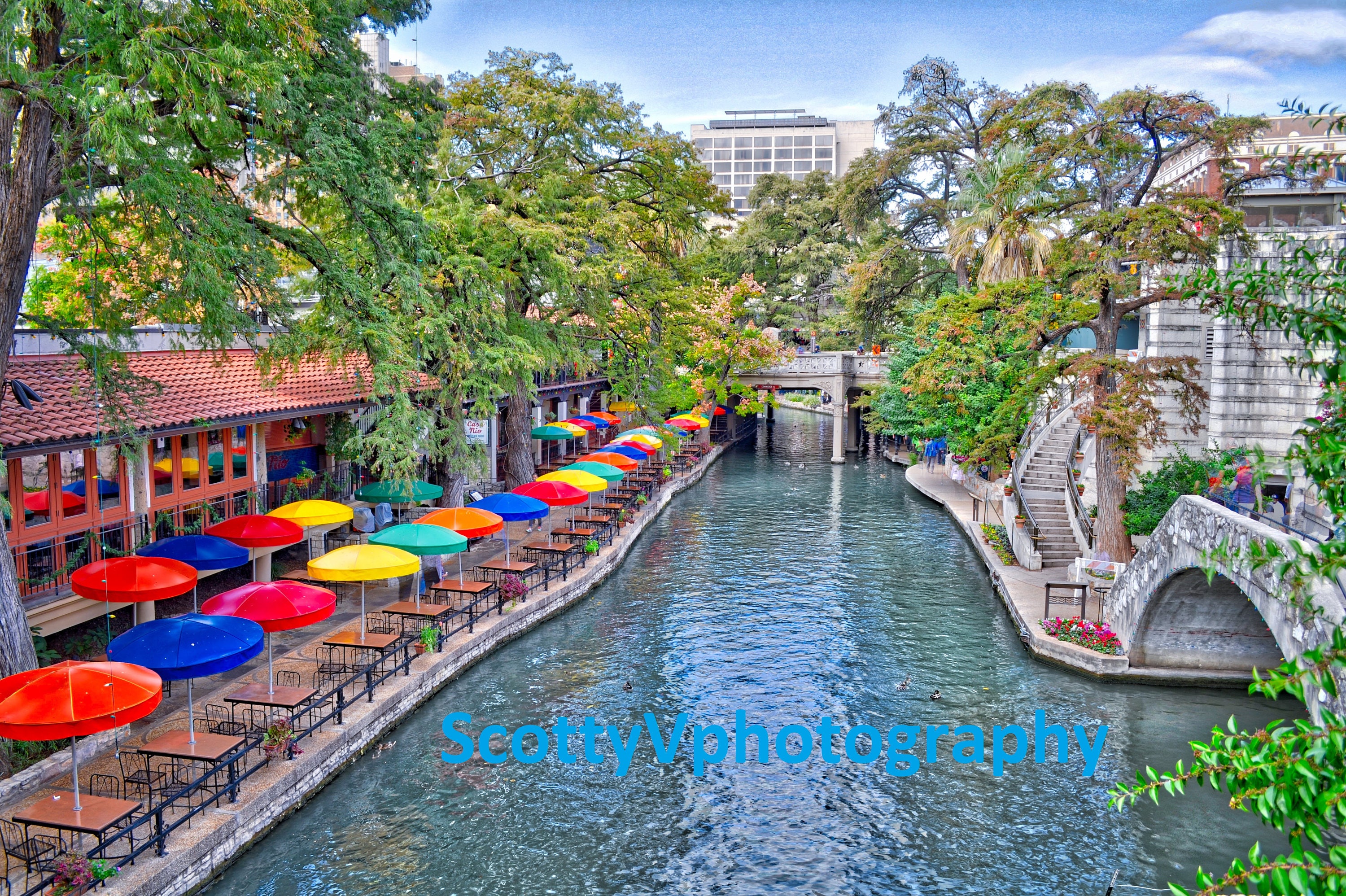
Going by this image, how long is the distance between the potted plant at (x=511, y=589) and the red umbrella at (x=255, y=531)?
16.5 feet

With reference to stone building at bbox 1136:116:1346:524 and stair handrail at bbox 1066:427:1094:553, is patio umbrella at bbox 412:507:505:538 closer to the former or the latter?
stair handrail at bbox 1066:427:1094:553

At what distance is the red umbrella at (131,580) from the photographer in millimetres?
16203

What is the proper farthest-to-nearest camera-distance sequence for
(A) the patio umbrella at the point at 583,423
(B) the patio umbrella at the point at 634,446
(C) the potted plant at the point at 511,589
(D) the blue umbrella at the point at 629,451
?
(A) the patio umbrella at the point at 583,423, (B) the patio umbrella at the point at 634,446, (D) the blue umbrella at the point at 629,451, (C) the potted plant at the point at 511,589

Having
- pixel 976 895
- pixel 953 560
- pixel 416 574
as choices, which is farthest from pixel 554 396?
pixel 976 895

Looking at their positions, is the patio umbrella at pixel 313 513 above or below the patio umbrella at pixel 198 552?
above

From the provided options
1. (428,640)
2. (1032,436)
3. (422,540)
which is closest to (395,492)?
(422,540)

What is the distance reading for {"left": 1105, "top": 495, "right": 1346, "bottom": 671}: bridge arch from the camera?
17062mm

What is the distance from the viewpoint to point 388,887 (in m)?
12.8

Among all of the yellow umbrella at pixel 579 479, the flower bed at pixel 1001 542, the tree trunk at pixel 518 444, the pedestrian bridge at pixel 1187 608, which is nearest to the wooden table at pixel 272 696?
the yellow umbrella at pixel 579 479

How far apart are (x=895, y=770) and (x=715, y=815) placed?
11.7 ft

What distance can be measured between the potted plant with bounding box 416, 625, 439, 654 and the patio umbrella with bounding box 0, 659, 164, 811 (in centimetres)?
752

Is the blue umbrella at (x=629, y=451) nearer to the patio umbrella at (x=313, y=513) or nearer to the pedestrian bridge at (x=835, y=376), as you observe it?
the patio umbrella at (x=313, y=513)

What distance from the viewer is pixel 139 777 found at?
13625mm

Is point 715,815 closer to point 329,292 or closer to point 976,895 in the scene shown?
point 976,895
